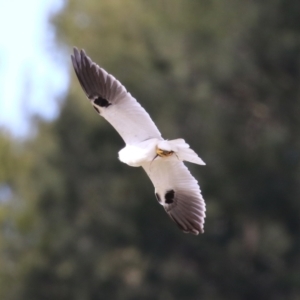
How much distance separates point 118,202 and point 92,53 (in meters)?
2.85

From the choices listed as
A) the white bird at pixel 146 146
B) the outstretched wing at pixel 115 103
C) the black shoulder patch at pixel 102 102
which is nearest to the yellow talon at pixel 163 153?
the white bird at pixel 146 146

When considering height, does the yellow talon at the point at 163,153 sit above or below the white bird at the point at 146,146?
below

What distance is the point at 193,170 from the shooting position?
686 inches

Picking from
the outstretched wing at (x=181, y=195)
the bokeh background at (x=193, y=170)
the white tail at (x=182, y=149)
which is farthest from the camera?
the bokeh background at (x=193, y=170)

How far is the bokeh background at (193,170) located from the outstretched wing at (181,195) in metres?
10.1

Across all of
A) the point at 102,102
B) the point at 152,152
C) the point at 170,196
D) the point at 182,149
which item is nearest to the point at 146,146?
the point at 152,152

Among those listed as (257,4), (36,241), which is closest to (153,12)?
(257,4)

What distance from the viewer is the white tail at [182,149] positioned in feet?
20.9

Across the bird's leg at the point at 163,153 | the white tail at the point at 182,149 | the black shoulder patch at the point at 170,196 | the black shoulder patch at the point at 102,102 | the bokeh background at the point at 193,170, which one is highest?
the bokeh background at the point at 193,170

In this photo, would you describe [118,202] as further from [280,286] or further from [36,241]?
[280,286]

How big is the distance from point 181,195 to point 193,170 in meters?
10.1

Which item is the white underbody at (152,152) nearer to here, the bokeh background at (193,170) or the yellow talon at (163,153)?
the yellow talon at (163,153)

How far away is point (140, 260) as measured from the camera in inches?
731

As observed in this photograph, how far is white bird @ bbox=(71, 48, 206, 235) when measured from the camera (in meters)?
6.62
